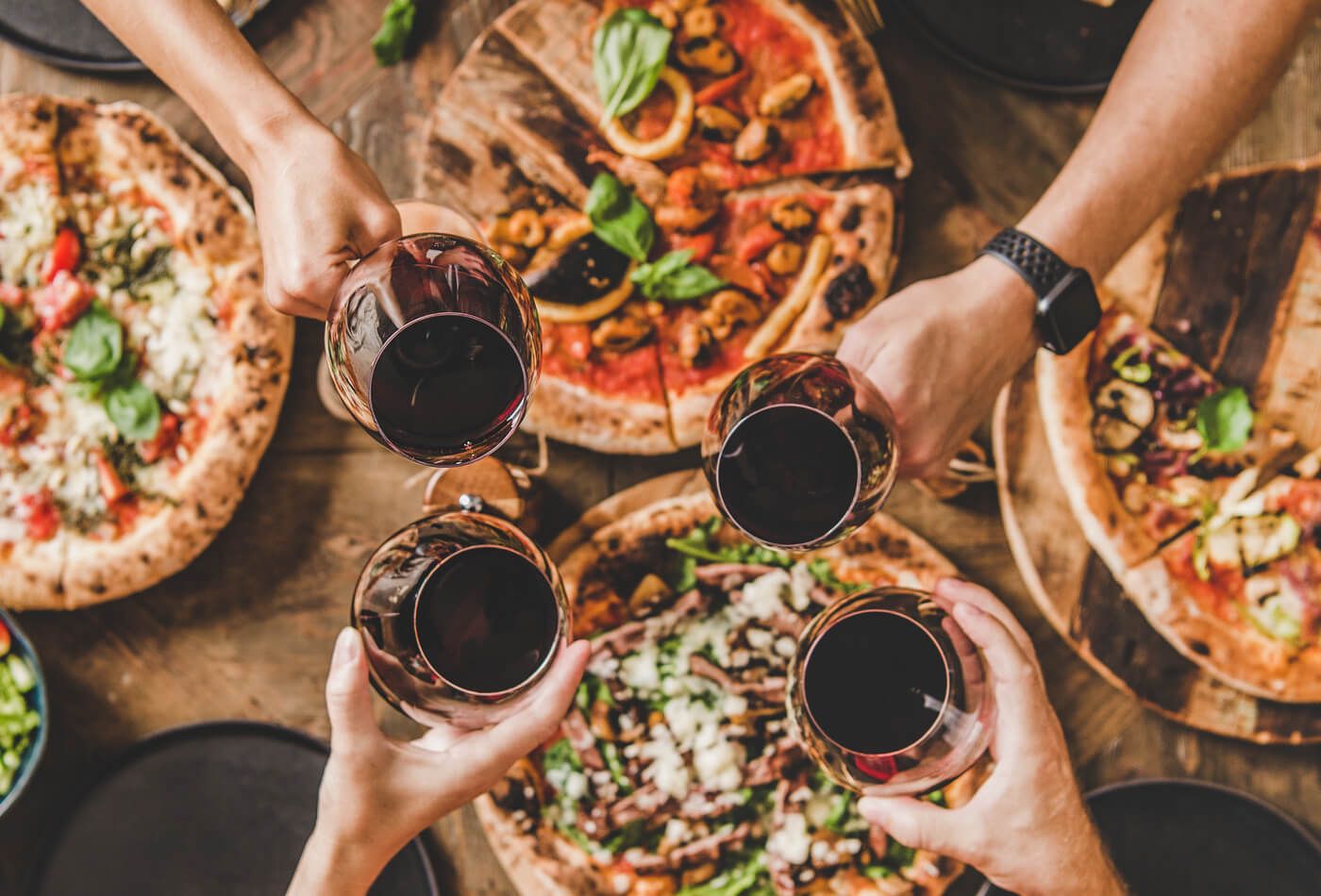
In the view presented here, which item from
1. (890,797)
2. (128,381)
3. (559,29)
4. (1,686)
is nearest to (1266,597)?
(890,797)

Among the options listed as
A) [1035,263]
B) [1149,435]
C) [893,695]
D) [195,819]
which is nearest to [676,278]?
[1035,263]

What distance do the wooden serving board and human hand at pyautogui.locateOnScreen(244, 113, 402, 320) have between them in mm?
1719

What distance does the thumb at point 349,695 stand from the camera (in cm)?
144

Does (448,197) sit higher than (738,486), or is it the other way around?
(448,197)

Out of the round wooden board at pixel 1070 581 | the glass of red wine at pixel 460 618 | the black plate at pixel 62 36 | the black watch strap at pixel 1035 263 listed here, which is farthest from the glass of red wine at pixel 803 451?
the black plate at pixel 62 36

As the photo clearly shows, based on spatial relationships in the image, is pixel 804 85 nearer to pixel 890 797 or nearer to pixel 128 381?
pixel 890 797

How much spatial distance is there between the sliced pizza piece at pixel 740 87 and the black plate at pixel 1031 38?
268mm

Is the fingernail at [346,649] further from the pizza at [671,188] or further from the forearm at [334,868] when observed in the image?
the pizza at [671,188]

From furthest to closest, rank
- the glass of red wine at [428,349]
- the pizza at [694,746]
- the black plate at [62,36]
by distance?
1. the black plate at [62,36]
2. the pizza at [694,746]
3. the glass of red wine at [428,349]

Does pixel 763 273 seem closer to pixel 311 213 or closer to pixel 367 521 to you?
pixel 311 213

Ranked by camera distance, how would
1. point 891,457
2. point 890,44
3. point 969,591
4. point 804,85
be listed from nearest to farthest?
point 891,457, point 969,591, point 804,85, point 890,44

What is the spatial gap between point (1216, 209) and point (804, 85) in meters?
1.24

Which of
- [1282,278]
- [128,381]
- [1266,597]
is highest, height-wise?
[128,381]

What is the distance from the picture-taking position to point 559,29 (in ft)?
→ 7.45
